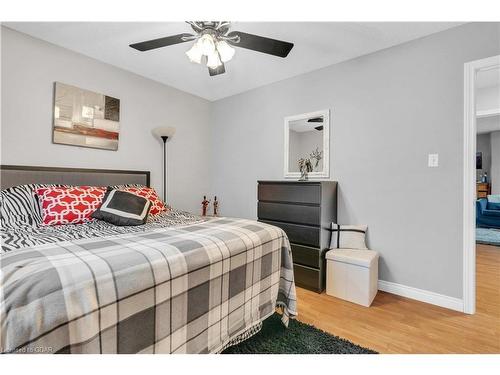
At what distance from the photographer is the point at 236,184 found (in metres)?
3.67

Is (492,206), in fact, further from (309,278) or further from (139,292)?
(139,292)

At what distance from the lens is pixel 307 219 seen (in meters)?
2.46

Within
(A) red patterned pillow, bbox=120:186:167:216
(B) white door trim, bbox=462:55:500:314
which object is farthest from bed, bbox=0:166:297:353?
(B) white door trim, bbox=462:55:500:314

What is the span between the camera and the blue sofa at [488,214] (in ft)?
15.4

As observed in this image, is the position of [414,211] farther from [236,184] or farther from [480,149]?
[480,149]

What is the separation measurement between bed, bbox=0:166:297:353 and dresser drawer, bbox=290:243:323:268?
2.30 ft

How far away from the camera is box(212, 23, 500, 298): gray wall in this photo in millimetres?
2049

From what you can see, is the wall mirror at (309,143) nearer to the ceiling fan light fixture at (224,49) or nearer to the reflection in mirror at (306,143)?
the reflection in mirror at (306,143)

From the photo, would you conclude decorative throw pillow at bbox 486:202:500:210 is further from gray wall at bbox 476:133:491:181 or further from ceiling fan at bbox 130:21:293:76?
ceiling fan at bbox 130:21:293:76

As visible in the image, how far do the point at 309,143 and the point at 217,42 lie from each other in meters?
1.60

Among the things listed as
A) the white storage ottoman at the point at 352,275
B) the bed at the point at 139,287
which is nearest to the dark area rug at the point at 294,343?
the bed at the point at 139,287

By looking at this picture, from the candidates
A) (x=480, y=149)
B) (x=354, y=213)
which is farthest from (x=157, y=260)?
(x=480, y=149)

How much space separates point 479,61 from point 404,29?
2.06 feet

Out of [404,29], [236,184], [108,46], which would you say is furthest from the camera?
[236,184]
